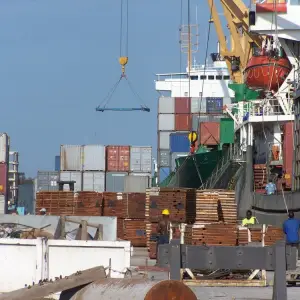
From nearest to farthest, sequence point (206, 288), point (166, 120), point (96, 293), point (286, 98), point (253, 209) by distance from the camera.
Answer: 1. point (96, 293)
2. point (206, 288)
3. point (253, 209)
4. point (286, 98)
5. point (166, 120)

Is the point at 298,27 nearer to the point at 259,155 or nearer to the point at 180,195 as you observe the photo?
the point at 259,155

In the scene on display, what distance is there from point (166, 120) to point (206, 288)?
4644cm

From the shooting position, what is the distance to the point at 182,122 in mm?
61406

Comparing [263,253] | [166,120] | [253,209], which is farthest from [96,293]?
[166,120]

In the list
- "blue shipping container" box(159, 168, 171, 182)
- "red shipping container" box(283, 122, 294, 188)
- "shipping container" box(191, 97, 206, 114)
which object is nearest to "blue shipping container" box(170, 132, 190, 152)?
"blue shipping container" box(159, 168, 171, 182)

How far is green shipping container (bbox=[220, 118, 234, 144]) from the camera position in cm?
4538

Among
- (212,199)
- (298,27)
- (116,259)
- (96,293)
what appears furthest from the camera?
(298,27)

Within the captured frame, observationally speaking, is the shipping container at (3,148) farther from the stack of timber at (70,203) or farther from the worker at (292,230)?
the worker at (292,230)

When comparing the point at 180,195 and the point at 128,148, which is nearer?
the point at 180,195

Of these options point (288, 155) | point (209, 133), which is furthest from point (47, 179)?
point (288, 155)

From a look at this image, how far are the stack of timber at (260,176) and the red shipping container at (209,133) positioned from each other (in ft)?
35.5

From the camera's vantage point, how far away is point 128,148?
54.3 metres

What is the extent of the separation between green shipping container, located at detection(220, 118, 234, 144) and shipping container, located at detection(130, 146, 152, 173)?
8.76m

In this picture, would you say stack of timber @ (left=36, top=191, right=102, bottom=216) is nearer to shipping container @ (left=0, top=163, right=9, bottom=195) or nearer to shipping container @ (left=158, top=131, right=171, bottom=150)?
shipping container @ (left=0, top=163, right=9, bottom=195)
